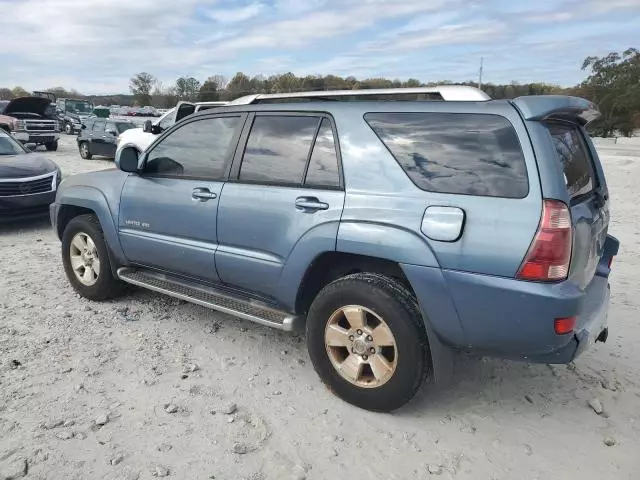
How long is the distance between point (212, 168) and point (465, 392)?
7.63 feet

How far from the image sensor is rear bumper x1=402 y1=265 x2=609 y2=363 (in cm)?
253

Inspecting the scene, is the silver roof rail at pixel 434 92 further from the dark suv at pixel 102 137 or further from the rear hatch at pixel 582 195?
the dark suv at pixel 102 137

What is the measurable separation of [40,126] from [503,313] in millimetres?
20658

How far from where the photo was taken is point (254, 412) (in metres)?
3.10

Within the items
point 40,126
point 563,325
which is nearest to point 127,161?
point 563,325

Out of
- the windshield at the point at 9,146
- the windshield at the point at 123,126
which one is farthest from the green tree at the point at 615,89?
the windshield at the point at 9,146

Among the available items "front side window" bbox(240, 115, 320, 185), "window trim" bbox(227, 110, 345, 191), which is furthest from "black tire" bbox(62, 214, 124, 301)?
"front side window" bbox(240, 115, 320, 185)

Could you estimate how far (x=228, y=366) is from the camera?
12.0 feet

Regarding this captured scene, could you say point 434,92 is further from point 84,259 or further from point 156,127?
point 156,127

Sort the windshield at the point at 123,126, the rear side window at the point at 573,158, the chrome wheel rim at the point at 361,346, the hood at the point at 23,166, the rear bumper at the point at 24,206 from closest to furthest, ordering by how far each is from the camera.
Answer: the rear side window at the point at 573,158, the chrome wheel rim at the point at 361,346, the rear bumper at the point at 24,206, the hood at the point at 23,166, the windshield at the point at 123,126

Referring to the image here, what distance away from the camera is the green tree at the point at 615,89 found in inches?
1718

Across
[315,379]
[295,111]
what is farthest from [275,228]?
[315,379]

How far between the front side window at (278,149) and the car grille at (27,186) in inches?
209

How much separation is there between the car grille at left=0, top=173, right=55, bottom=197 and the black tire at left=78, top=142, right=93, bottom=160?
10.8 meters
